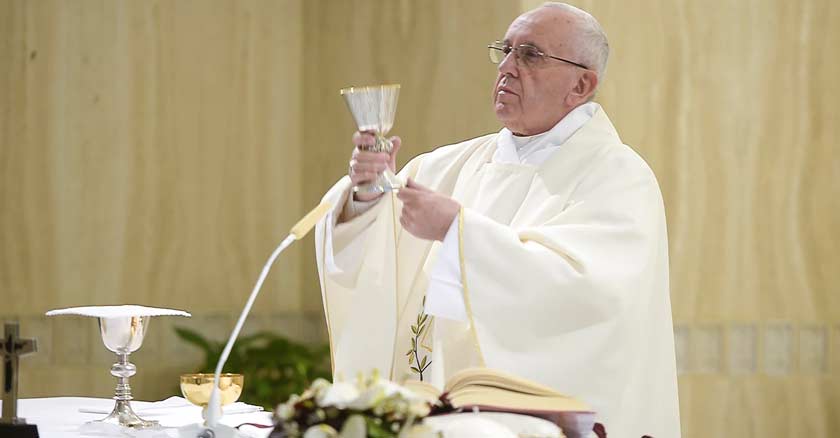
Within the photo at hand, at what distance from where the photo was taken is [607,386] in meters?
3.71

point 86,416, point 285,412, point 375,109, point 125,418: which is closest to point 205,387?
point 125,418

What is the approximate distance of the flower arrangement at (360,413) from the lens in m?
2.04

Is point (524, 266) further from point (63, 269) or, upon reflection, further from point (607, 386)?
point (63, 269)

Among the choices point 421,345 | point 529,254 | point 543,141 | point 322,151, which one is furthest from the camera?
point 322,151

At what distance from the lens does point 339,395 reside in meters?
2.06

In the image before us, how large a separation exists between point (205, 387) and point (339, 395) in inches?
53.1

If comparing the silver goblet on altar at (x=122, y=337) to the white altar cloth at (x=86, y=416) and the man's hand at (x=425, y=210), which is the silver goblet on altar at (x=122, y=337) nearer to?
the white altar cloth at (x=86, y=416)

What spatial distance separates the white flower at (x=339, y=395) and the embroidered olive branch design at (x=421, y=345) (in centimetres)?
200

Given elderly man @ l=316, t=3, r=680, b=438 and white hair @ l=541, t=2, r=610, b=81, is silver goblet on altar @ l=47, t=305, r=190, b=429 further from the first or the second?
white hair @ l=541, t=2, r=610, b=81

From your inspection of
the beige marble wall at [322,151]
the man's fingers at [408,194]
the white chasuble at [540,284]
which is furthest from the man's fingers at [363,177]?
the beige marble wall at [322,151]

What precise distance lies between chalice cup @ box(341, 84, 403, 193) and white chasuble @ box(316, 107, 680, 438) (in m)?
0.33

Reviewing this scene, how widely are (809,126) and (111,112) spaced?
4057 mm

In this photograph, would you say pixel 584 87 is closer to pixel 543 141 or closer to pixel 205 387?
pixel 543 141

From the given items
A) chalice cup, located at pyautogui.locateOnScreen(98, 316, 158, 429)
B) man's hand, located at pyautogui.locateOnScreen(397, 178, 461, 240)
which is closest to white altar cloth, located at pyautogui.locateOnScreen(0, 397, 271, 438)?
chalice cup, located at pyautogui.locateOnScreen(98, 316, 158, 429)
